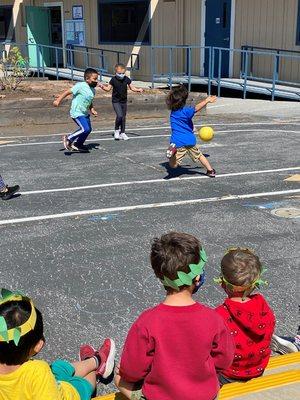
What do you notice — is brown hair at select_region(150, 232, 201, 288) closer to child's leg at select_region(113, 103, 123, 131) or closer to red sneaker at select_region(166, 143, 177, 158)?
red sneaker at select_region(166, 143, 177, 158)

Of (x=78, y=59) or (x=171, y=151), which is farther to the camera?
(x=78, y=59)

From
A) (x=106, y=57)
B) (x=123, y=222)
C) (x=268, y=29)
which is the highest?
(x=268, y=29)

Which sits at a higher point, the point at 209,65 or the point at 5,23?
the point at 5,23

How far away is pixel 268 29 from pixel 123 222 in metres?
14.6

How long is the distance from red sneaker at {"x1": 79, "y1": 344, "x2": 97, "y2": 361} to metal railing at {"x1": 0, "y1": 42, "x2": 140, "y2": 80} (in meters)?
18.7

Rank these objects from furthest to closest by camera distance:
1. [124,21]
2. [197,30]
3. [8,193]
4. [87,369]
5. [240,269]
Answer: [124,21] < [197,30] < [8,193] < [87,369] < [240,269]

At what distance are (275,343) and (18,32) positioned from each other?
93.7 feet

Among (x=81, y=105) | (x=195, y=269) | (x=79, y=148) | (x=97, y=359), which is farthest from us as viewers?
(x=79, y=148)

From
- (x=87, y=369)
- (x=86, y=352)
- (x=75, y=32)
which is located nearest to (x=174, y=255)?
(x=87, y=369)

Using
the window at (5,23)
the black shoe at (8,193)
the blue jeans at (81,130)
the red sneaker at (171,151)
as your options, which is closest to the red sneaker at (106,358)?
the black shoe at (8,193)

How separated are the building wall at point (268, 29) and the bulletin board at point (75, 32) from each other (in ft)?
26.9

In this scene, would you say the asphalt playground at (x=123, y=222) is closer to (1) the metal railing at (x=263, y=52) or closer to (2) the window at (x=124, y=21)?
(1) the metal railing at (x=263, y=52)

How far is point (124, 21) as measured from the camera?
23.5 meters

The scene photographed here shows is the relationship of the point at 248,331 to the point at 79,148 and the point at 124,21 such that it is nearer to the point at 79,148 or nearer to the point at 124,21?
the point at 79,148
